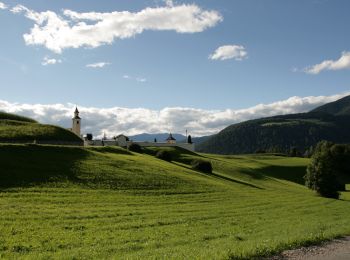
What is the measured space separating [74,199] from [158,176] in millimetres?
20415

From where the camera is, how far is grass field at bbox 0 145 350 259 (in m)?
21.2

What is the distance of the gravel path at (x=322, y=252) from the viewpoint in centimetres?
1831

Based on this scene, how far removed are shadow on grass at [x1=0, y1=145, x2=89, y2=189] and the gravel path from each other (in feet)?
98.5

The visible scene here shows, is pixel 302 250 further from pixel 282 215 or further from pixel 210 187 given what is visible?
pixel 210 187

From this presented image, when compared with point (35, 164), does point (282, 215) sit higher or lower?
lower

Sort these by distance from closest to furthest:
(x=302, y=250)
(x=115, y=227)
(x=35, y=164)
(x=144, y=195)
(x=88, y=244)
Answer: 1. (x=302, y=250)
2. (x=88, y=244)
3. (x=115, y=227)
4. (x=144, y=195)
5. (x=35, y=164)

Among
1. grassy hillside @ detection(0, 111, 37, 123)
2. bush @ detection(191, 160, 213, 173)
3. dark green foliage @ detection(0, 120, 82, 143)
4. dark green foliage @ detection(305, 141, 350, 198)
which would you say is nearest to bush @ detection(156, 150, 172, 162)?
bush @ detection(191, 160, 213, 173)

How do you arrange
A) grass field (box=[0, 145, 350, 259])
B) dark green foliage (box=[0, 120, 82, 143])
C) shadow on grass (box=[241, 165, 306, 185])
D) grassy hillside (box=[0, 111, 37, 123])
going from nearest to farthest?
grass field (box=[0, 145, 350, 259]), dark green foliage (box=[0, 120, 82, 143]), grassy hillside (box=[0, 111, 37, 123]), shadow on grass (box=[241, 165, 306, 185])

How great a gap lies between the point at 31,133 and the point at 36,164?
28397mm

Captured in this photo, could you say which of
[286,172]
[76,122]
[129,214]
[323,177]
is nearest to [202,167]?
[323,177]

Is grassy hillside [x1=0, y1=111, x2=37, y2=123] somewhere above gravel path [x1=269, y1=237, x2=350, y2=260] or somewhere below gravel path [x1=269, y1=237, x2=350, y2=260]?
above

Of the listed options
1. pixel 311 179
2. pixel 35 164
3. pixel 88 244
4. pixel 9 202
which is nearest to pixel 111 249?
pixel 88 244

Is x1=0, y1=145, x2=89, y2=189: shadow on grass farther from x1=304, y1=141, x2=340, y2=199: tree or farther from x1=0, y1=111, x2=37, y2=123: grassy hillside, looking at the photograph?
x1=0, y1=111, x2=37, y2=123: grassy hillside

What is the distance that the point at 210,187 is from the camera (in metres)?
59.9
